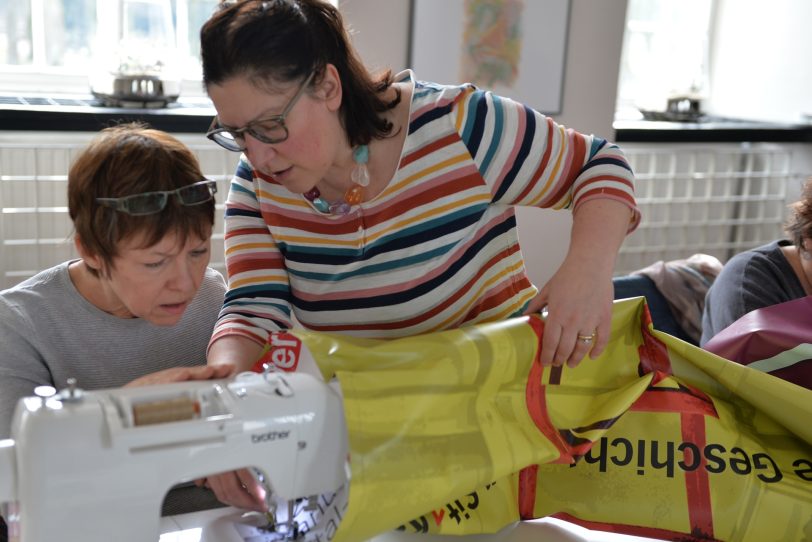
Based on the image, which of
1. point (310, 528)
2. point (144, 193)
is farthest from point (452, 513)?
point (144, 193)

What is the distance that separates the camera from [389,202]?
1.28 m

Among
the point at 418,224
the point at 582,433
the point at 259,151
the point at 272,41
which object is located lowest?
the point at 582,433

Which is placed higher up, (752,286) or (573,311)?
(573,311)

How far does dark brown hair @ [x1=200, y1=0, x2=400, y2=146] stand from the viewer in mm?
1121

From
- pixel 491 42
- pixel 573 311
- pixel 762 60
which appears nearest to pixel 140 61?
pixel 491 42

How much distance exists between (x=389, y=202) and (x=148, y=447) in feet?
1.74

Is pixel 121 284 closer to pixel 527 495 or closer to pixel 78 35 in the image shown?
pixel 527 495

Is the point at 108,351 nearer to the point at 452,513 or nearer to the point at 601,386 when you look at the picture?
the point at 452,513

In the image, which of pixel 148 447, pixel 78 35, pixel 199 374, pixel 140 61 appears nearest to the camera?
pixel 148 447

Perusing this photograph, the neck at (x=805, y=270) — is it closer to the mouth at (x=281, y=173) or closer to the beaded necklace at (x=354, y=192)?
the beaded necklace at (x=354, y=192)

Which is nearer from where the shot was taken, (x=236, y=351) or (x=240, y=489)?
(x=240, y=489)

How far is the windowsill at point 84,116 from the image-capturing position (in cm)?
240

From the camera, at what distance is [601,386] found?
121cm

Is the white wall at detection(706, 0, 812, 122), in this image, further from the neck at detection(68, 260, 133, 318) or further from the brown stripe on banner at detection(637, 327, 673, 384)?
the neck at detection(68, 260, 133, 318)
